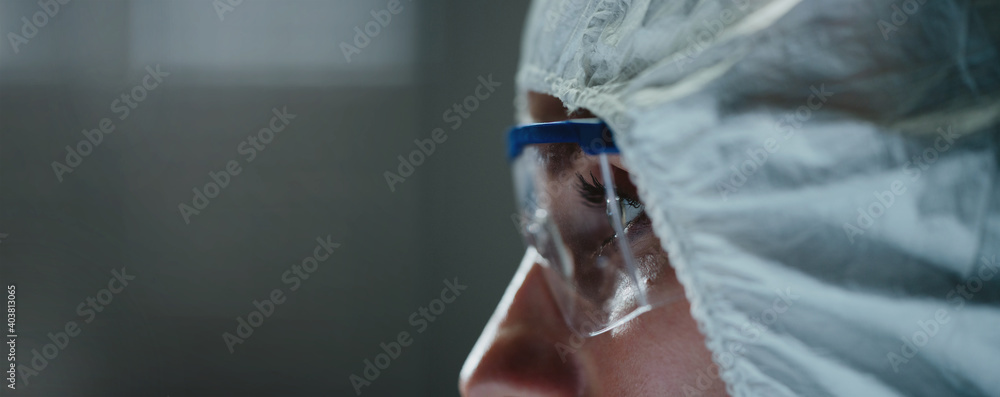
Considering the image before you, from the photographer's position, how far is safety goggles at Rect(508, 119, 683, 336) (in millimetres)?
584

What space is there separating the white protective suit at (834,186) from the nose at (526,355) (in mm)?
227

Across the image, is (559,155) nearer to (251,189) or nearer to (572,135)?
(572,135)

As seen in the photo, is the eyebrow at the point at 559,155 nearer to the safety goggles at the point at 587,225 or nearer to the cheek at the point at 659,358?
the safety goggles at the point at 587,225

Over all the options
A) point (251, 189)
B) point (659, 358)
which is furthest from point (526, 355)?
point (251, 189)

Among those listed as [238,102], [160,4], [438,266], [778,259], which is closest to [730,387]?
[778,259]

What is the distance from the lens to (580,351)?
68 centimetres

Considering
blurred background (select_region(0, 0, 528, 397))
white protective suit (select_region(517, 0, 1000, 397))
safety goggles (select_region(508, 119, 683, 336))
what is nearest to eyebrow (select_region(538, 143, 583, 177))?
safety goggles (select_region(508, 119, 683, 336))

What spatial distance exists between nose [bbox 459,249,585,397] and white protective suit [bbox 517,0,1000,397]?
227mm

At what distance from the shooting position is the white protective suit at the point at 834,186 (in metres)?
0.41

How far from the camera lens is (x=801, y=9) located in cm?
42

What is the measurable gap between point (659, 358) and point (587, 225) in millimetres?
149

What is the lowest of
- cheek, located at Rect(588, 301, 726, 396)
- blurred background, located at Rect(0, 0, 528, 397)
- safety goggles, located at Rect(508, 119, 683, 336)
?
cheek, located at Rect(588, 301, 726, 396)

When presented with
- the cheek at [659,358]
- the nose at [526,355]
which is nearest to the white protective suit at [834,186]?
the cheek at [659,358]

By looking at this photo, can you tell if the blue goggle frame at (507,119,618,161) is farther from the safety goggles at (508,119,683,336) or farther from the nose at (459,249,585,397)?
the nose at (459,249,585,397)
